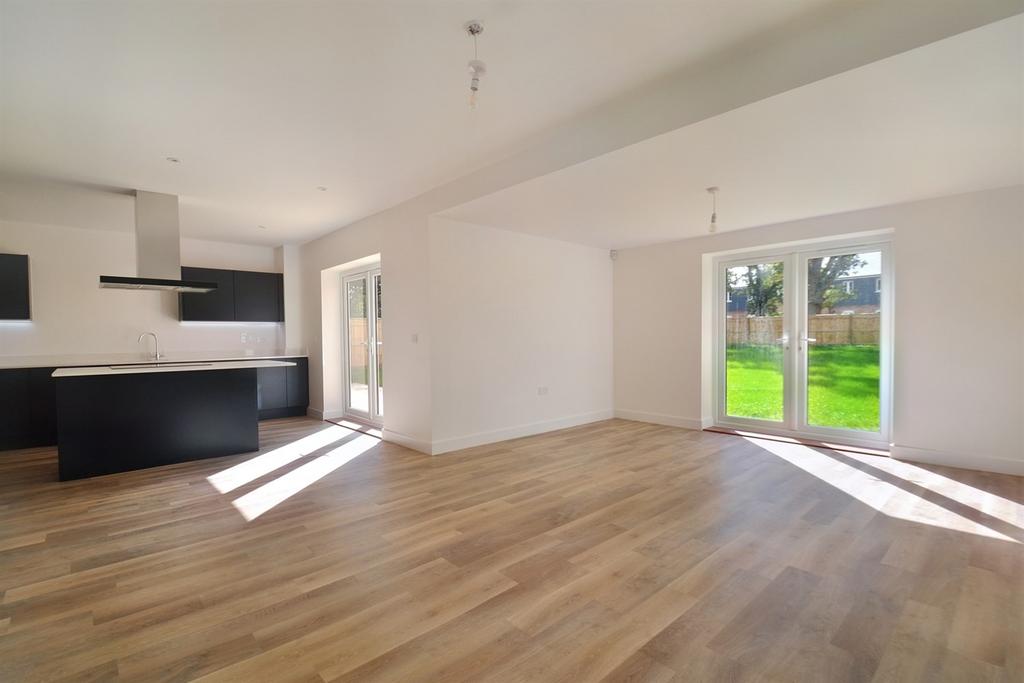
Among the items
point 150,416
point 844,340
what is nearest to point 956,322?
point 844,340

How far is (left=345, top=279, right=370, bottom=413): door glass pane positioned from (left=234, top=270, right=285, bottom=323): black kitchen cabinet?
3.99ft

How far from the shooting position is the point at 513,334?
5.33 m

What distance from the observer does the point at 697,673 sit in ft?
5.34

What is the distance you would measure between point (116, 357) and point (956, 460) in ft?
30.9

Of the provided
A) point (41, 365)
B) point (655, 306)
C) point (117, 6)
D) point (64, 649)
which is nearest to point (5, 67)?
point (117, 6)

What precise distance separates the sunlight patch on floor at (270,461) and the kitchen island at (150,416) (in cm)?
36

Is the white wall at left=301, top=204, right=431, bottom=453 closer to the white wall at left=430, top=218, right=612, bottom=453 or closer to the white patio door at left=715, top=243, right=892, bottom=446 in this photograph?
the white wall at left=430, top=218, right=612, bottom=453

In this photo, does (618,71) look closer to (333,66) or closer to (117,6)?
(333,66)

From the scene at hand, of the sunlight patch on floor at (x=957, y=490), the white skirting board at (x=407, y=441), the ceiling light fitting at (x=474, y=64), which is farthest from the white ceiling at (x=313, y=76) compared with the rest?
the sunlight patch on floor at (x=957, y=490)

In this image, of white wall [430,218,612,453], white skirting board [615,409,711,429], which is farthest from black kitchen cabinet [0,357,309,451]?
white skirting board [615,409,711,429]

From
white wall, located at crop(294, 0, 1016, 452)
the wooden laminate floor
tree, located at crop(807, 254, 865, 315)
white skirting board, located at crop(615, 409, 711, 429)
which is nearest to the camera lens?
the wooden laminate floor

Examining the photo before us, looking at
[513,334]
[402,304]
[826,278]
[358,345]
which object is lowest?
[358,345]

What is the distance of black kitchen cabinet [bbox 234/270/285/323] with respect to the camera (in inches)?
265

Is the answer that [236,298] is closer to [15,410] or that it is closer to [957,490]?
[15,410]
